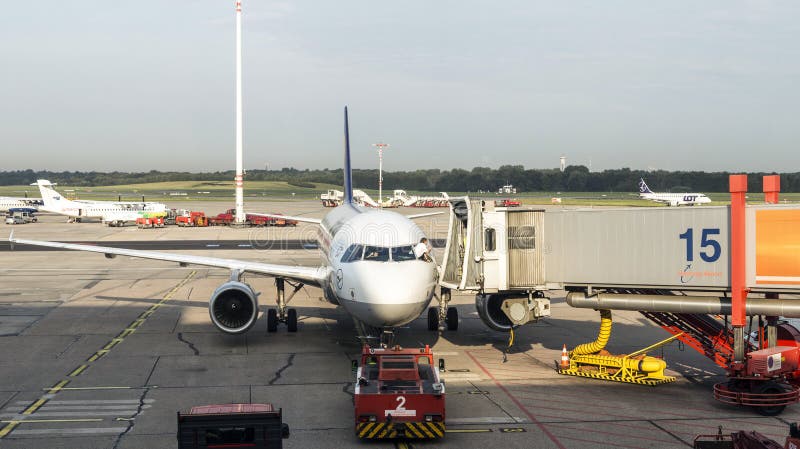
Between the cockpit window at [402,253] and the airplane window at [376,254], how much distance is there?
0.24 m

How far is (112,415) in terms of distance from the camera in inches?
750

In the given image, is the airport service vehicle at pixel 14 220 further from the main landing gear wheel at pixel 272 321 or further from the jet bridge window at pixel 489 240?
the jet bridge window at pixel 489 240

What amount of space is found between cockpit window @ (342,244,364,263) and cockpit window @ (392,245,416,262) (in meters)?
1.07

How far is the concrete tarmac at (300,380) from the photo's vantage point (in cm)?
1784

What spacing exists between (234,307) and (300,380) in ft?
20.1

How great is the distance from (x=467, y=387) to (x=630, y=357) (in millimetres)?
5282

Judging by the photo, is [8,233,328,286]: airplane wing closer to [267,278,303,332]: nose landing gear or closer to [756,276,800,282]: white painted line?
[267,278,303,332]: nose landing gear

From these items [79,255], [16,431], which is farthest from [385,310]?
[79,255]

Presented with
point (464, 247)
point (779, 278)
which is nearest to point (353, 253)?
point (464, 247)

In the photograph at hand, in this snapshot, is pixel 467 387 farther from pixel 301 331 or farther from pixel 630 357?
pixel 301 331

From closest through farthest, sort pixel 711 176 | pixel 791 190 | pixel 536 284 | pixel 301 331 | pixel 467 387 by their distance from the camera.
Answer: pixel 467 387 → pixel 536 284 → pixel 301 331 → pixel 791 190 → pixel 711 176

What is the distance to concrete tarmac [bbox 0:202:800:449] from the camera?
17844 mm

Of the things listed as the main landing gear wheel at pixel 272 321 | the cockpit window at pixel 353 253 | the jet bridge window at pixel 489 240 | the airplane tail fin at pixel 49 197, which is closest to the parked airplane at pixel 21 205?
the airplane tail fin at pixel 49 197

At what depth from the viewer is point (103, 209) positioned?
9850 cm
